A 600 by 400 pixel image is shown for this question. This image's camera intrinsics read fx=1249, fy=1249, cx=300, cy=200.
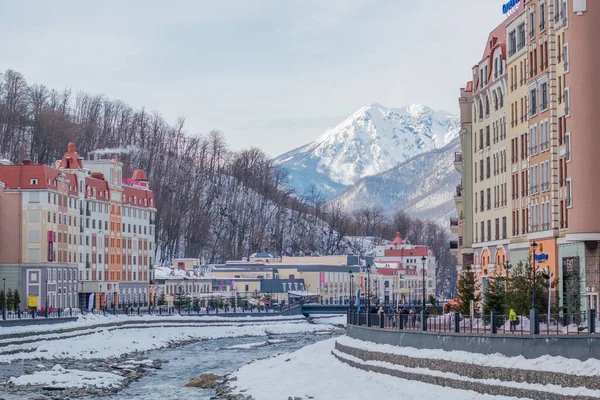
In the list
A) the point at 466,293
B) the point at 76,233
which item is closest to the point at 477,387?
the point at 466,293

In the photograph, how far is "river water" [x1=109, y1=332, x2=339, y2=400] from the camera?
6746 centimetres

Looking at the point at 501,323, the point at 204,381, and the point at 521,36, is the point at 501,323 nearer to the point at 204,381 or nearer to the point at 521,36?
the point at 204,381

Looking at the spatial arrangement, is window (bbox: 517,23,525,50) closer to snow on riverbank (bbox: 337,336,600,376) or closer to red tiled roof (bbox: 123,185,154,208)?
snow on riverbank (bbox: 337,336,600,376)

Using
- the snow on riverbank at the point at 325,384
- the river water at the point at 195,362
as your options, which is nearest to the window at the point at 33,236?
the river water at the point at 195,362

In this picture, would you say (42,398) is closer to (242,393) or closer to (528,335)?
(242,393)

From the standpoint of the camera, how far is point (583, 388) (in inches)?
1604

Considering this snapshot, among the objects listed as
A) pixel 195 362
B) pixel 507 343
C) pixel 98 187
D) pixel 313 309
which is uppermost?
pixel 98 187

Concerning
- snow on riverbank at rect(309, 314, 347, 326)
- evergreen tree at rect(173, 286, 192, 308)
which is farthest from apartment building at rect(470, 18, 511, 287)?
snow on riverbank at rect(309, 314, 347, 326)

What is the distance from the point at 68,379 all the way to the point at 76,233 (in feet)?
284

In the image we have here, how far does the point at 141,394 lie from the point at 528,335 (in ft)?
89.1

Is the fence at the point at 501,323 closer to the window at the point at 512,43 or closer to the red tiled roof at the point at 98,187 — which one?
the window at the point at 512,43

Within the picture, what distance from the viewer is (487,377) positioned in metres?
48.7

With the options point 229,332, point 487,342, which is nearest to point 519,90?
point 487,342

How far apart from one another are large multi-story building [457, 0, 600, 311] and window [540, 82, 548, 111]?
0.20 feet
